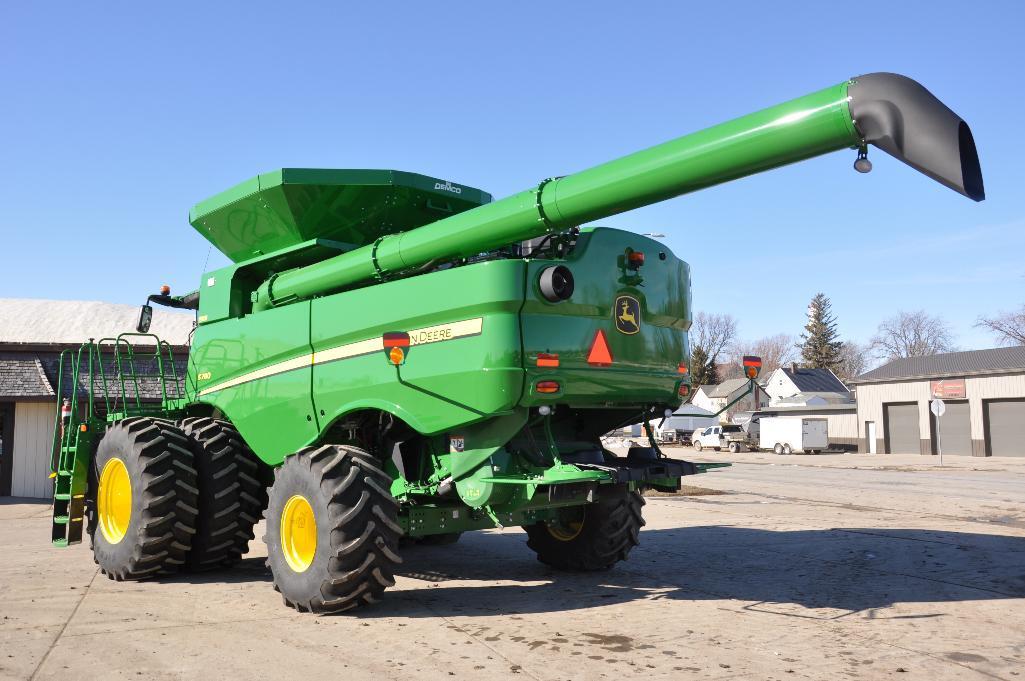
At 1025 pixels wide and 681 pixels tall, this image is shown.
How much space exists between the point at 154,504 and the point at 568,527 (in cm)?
391

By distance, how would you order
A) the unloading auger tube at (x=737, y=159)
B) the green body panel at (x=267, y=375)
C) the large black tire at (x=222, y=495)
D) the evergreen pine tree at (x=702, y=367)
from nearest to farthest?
the unloading auger tube at (x=737, y=159)
the green body panel at (x=267, y=375)
the large black tire at (x=222, y=495)
the evergreen pine tree at (x=702, y=367)

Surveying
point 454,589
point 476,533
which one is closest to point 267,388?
point 454,589

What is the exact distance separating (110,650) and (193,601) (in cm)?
157

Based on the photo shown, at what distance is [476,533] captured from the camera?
37.9 ft

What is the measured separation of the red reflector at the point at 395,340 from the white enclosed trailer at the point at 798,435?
1627 inches

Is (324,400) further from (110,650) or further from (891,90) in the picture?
(891,90)

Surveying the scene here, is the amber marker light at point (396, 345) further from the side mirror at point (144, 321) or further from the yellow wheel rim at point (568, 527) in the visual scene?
the side mirror at point (144, 321)


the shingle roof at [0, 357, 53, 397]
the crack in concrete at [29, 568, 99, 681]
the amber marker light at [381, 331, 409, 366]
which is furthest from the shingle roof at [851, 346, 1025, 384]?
the crack in concrete at [29, 568, 99, 681]

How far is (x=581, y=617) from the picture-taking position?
20.6ft

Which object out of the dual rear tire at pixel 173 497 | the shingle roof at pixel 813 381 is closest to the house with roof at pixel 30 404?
the dual rear tire at pixel 173 497

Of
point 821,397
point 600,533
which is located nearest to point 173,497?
point 600,533

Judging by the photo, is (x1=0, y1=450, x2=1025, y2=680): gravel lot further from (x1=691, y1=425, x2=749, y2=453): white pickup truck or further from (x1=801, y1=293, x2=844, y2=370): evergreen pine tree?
(x1=801, y1=293, x2=844, y2=370): evergreen pine tree

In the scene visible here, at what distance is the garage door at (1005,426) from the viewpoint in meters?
38.9

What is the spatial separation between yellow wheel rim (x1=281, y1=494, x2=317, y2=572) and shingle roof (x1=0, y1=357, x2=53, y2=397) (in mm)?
14007
